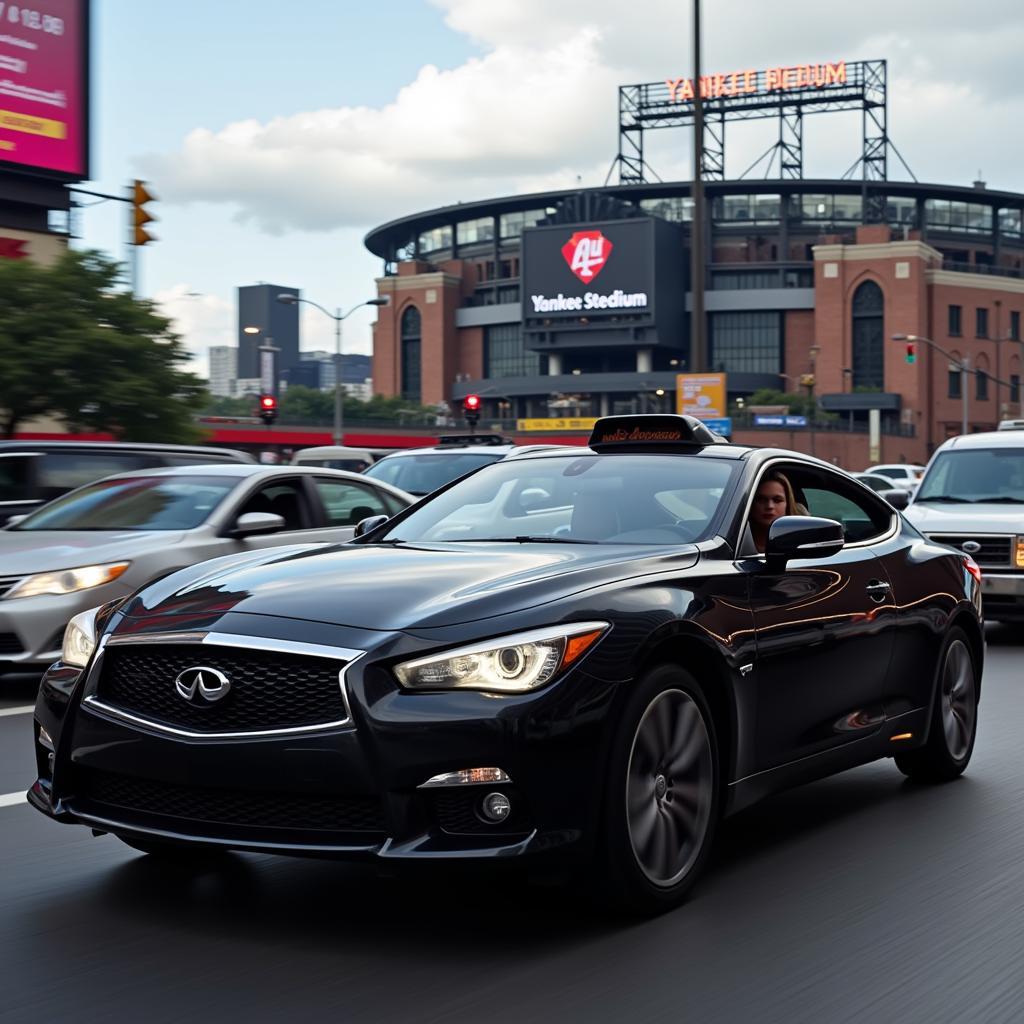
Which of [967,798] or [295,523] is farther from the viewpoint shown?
[295,523]

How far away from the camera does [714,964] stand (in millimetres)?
4277

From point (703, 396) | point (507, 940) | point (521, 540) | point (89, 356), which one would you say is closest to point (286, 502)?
point (521, 540)

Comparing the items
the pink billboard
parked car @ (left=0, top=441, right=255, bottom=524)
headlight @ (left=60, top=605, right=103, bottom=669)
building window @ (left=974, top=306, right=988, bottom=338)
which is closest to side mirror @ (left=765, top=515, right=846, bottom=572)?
headlight @ (left=60, top=605, right=103, bottom=669)

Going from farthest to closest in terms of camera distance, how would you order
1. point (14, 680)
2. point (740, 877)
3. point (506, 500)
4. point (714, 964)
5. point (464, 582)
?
point (14, 680)
point (506, 500)
point (740, 877)
point (464, 582)
point (714, 964)

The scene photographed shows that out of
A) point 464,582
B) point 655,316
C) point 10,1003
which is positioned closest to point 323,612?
point 464,582

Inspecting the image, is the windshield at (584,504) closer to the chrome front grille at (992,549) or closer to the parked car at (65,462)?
the parked car at (65,462)

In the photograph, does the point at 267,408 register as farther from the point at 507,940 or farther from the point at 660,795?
the point at 507,940

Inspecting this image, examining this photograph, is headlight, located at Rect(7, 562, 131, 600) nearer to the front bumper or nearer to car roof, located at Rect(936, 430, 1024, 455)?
the front bumper

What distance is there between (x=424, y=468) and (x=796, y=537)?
1184 cm

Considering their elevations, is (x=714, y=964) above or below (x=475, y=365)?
below

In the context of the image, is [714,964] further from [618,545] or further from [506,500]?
[506,500]

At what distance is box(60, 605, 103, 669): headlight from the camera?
4.90 meters

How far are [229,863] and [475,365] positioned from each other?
121869 millimetres

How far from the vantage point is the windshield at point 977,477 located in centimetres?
1419
